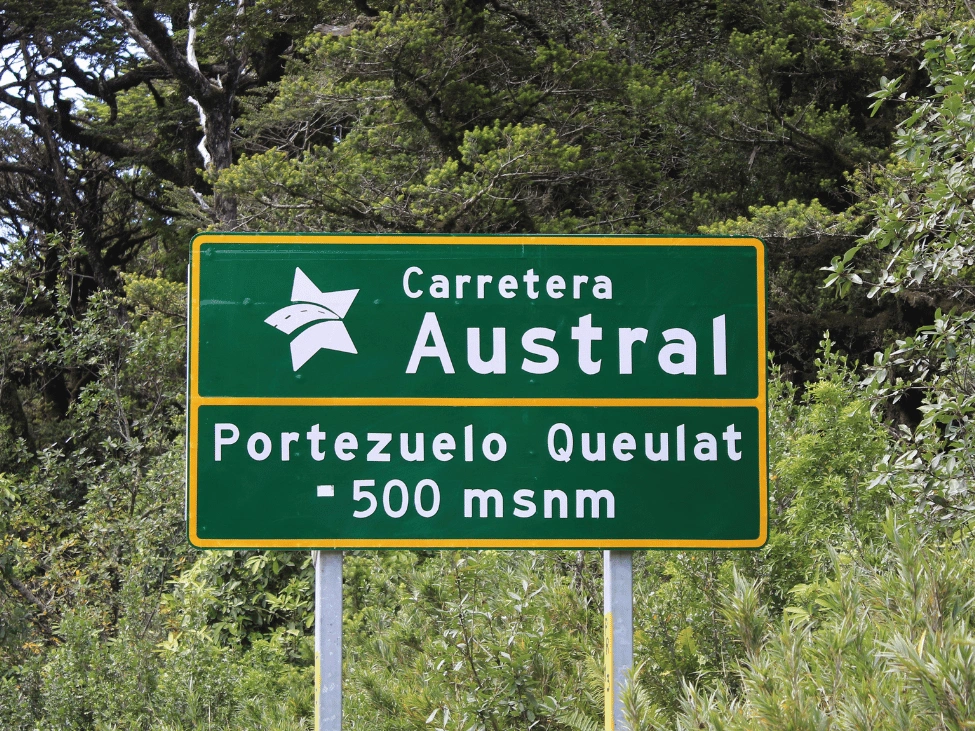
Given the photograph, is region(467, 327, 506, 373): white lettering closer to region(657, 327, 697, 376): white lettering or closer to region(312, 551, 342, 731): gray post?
region(657, 327, 697, 376): white lettering

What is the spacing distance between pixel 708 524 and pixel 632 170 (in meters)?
10.9

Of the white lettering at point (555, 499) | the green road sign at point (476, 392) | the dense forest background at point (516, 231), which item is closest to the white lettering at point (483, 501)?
the green road sign at point (476, 392)

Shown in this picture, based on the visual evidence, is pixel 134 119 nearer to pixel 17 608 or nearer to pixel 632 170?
pixel 632 170

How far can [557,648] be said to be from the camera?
3.80m

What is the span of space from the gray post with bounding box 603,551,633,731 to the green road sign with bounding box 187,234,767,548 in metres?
0.09

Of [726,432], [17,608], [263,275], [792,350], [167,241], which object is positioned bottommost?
[17,608]

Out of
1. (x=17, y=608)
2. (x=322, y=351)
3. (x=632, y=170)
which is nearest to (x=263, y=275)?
(x=322, y=351)

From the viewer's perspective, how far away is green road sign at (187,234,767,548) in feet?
8.09

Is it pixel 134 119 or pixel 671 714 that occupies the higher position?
pixel 134 119

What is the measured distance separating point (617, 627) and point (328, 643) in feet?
2.50

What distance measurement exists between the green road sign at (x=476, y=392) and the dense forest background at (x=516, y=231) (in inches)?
17.7

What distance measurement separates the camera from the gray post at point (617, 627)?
2.38 meters

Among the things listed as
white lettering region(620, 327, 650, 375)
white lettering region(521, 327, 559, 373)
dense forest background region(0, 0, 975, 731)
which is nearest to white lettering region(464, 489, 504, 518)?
white lettering region(521, 327, 559, 373)

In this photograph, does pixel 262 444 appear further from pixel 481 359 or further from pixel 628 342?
pixel 628 342
